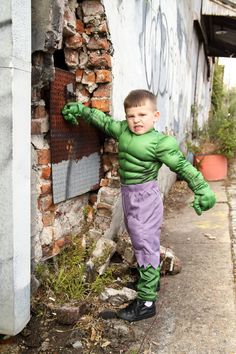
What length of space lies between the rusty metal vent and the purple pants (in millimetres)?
490

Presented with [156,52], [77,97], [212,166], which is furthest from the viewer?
[212,166]

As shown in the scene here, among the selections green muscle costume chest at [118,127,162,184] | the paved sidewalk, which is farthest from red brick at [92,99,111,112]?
the paved sidewalk

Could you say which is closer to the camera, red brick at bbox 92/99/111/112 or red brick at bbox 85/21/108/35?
red brick at bbox 85/21/108/35

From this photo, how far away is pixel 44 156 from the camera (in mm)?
2594

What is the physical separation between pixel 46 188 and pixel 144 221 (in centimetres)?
68

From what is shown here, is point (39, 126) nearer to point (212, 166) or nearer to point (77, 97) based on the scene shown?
point (77, 97)

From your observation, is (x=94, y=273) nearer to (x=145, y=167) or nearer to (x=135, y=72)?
(x=145, y=167)

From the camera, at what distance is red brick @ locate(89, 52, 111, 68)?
10.0 ft

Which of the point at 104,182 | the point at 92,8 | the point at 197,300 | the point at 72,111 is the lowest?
the point at 197,300

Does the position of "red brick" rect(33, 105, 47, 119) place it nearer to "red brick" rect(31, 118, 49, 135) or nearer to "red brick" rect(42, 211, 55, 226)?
"red brick" rect(31, 118, 49, 135)

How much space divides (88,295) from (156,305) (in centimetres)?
48

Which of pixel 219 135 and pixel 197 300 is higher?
pixel 219 135

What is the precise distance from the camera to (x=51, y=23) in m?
2.25

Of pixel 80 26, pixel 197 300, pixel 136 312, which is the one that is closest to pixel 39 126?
pixel 80 26
